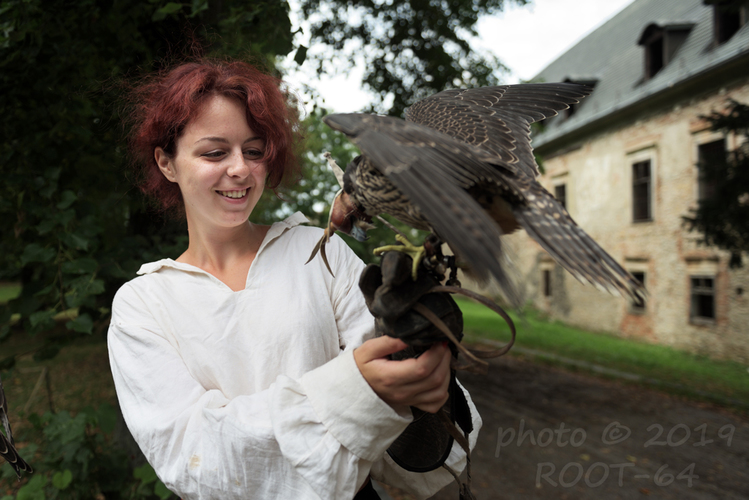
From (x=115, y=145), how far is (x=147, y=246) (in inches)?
23.2

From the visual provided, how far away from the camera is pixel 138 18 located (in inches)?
104

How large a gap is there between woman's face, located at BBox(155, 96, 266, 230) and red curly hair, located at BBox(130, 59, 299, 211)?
35 millimetres

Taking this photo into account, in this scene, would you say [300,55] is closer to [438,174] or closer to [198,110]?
[198,110]

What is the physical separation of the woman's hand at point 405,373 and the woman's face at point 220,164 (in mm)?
636

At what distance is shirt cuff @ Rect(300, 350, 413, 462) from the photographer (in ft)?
Answer: 3.30

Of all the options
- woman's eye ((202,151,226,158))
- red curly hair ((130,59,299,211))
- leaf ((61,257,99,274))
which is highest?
red curly hair ((130,59,299,211))

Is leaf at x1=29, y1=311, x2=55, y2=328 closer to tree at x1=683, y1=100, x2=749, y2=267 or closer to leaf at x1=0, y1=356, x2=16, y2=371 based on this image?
leaf at x1=0, y1=356, x2=16, y2=371

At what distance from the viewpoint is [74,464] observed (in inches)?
101

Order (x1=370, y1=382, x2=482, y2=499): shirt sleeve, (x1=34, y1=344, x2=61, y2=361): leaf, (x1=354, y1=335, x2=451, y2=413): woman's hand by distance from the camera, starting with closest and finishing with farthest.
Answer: (x1=354, y1=335, x2=451, y2=413): woman's hand, (x1=370, y1=382, x2=482, y2=499): shirt sleeve, (x1=34, y1=344, x2=61, y2=361): leaf

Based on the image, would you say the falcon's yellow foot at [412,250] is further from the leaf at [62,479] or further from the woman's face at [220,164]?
the leaf at [62,479]

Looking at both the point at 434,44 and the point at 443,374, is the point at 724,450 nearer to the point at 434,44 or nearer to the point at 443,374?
the point at 434,44

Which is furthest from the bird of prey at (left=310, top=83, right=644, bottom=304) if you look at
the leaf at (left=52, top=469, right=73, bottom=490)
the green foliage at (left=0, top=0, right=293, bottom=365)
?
the leaf at (left=52, top=469, right=73, bottom=490)

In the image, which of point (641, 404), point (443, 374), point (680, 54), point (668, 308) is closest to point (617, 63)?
point (680, 54)

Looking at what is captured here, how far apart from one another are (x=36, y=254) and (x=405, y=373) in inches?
83.6
